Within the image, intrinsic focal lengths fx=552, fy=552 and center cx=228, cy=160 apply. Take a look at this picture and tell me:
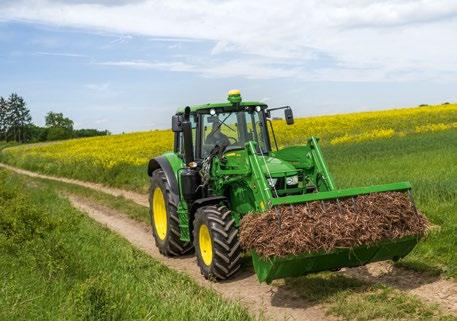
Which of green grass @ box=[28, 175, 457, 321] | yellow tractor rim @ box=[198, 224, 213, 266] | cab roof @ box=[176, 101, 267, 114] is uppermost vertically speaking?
cab roof @ box=[176, 101, 267, 114]

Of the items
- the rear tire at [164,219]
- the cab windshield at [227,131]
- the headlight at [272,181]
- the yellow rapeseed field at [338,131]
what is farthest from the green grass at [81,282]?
the yellow rapeseed field at [338,131]

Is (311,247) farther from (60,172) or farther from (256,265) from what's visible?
(60,172)

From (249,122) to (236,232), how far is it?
2.17 m

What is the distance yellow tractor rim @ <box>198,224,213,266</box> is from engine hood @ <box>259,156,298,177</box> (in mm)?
1127

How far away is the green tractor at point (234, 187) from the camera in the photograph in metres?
6.25

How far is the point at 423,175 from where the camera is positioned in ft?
44.5

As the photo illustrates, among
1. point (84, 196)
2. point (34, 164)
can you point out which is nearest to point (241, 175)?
point (84, 196)

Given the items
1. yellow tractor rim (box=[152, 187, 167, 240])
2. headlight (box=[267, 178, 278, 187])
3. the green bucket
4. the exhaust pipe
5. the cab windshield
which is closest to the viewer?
the green bucket

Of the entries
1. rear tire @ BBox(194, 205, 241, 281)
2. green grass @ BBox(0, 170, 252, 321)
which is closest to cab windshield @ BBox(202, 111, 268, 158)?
rear tire @ BBox(194, 205, 241, 281)

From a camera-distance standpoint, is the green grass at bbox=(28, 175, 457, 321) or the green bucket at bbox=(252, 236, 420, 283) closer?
the green grass at bbox=(28, 175, 457, 321)

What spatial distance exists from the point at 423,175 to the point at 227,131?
23.3 ft

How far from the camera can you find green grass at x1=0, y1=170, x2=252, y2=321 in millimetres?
4996

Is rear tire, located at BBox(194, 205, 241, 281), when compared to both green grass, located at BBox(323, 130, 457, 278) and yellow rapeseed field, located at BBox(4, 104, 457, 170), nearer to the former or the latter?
green grass, located at BBox(323, 130, 457, 278)

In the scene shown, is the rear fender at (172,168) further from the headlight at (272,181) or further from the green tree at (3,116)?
the green tree at (3,116)
